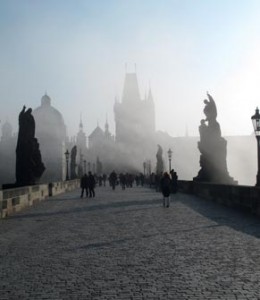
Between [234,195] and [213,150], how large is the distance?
1440 centimetres

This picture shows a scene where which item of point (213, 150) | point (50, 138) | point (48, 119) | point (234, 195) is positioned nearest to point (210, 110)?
point (213, 150)

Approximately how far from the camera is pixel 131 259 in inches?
343

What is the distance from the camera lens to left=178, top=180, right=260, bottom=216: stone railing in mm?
16756

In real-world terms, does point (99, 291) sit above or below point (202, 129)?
below

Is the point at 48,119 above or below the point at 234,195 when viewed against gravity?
above

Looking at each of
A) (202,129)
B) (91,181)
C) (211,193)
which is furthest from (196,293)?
(202,129)

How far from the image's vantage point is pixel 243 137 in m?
189

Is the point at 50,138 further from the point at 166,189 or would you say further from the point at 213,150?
the point at 166,189

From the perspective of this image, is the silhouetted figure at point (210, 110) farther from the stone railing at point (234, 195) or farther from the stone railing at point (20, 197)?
the stone railing at point (20, 197)

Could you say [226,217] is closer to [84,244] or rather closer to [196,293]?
[84,244]

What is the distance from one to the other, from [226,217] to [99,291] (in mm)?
10466

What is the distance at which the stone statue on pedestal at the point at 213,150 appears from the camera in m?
33.9

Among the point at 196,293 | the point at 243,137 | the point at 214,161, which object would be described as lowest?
the point at 196,293

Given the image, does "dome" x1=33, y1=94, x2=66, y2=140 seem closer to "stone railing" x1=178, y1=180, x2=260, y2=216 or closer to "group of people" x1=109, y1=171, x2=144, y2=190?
"group of people" x1=109, y1=171, x2=144, y2=190
